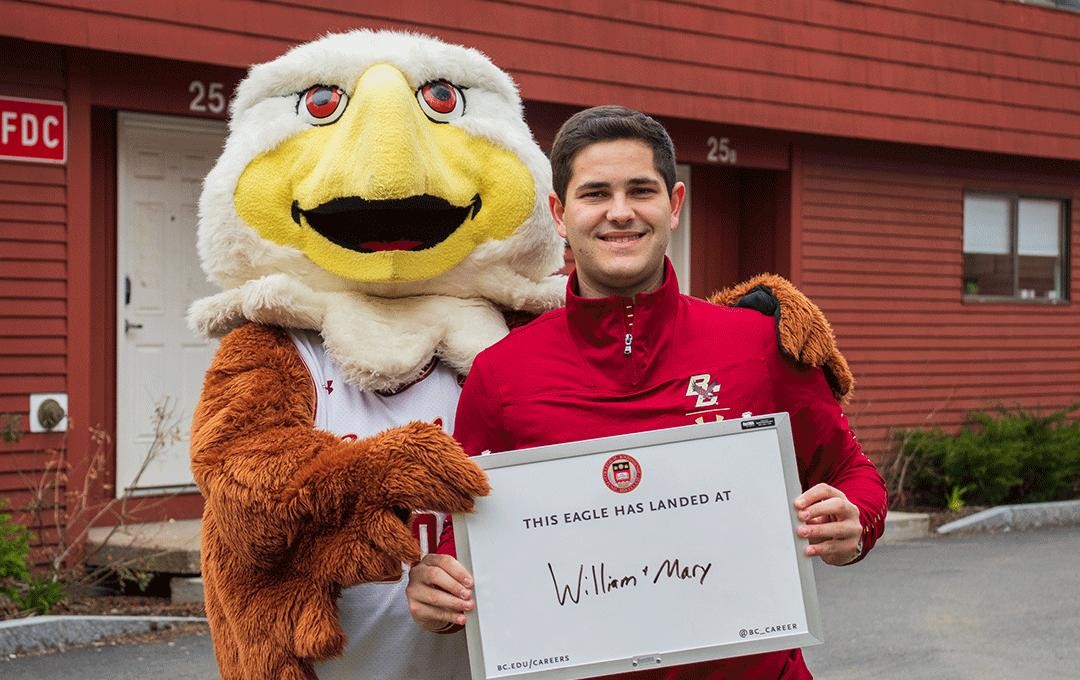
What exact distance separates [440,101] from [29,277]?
555 cm

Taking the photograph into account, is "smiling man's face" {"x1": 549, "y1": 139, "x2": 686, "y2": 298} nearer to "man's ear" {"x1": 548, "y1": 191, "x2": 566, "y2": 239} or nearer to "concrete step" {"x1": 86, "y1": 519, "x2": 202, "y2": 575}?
"man's ear" {"x1": 548, "y1": 191, "x2": 566, "y2": 239}

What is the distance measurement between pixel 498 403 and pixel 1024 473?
11126mm

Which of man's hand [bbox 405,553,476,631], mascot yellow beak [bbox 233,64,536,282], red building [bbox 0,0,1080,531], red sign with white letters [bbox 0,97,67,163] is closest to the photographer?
man's hand [bbox 405,553,476,631]

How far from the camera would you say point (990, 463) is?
12.3m

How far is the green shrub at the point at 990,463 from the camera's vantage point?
12.3 meters

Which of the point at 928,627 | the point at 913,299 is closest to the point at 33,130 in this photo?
the point at 928,627

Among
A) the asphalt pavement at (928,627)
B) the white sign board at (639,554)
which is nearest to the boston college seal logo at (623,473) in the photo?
the white sign board at (639,554)

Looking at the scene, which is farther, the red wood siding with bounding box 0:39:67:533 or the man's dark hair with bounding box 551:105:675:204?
the red wood siding with bounding box 0:39:67:533

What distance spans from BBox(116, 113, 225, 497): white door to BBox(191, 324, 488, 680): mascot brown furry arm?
6.11m

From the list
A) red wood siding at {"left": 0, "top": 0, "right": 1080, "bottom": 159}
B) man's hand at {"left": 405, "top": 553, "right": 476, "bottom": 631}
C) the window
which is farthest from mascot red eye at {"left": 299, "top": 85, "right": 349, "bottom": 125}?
the window

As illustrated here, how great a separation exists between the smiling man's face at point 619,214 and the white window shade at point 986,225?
1181 cm

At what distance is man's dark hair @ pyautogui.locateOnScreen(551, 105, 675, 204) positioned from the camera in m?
2.63

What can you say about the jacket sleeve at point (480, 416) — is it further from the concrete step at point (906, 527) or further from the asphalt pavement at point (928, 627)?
the concrete step at point (906, 527)

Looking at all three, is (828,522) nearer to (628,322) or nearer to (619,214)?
(628,322)
